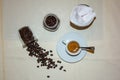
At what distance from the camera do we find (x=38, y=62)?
98 centimetres

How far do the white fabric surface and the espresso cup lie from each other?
51mm

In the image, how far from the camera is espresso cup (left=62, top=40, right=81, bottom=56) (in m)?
0.98

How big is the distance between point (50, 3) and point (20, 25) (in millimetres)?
186

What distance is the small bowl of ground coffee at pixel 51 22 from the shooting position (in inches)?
38.2

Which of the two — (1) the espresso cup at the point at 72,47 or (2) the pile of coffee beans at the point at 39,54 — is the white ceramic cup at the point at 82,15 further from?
(2) the pile of coffee beans at the point at 39,54

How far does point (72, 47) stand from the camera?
99cm

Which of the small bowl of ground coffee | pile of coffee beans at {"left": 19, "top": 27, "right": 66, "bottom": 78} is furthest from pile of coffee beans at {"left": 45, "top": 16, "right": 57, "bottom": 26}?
pile of coffee beans at {"left": 19, "top": 27, "right": 66, "bottom": 78}

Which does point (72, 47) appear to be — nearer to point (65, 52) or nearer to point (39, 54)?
point (65, 52)

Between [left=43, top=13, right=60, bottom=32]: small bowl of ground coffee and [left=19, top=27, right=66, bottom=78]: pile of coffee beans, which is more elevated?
[left=43, top=13, right=60, bottom=32]: small bowl of ground coffee

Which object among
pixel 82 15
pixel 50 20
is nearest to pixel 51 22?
pixel 50 20

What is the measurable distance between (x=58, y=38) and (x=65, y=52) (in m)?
0.08

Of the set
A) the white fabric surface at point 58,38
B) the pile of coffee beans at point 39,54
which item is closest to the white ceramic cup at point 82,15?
the white fabric surface at point 58,38

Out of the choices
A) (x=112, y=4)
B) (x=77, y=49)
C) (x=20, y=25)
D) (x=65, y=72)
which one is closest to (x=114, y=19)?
(x=112, y=4)

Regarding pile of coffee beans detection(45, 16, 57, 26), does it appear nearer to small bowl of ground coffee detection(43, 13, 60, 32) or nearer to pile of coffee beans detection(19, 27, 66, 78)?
small bowl of ground coffee detection(43, 13, 60, 32)
